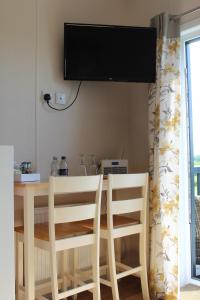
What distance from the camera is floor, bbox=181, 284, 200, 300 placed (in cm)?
261

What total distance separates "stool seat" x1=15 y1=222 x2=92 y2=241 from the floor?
1000 millimetres

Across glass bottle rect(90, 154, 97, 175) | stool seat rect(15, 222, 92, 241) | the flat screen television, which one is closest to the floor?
stool seat rect(15, 222, 92, 241)

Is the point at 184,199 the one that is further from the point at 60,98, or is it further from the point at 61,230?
the point at 60,98

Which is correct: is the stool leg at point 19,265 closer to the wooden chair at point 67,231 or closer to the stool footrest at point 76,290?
the wooden chair at point 67,231

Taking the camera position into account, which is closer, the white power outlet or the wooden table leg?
the wooden table leg

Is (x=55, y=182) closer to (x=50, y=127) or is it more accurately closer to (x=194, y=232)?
(x=50, y=127)

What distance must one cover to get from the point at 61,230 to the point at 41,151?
Result: 740 mm

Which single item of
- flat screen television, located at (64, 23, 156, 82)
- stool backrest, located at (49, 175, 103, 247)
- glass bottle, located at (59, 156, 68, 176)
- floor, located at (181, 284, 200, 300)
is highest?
flat screen television, located at (64, 23, 156, 82)

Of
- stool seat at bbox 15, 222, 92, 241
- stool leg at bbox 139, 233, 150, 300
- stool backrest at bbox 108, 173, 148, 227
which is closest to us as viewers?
stool seat at bbox 15, 222, 92, 241

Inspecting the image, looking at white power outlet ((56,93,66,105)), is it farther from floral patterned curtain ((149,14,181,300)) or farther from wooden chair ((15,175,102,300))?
wooden chair ((15,175,102,300))

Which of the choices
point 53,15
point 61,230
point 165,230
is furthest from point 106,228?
point 53,15

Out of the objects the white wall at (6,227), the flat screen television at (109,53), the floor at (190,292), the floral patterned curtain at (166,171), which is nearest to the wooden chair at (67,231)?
the white wall at (6,227)

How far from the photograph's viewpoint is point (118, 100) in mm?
3266

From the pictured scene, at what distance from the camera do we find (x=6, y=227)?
187 centimetres
